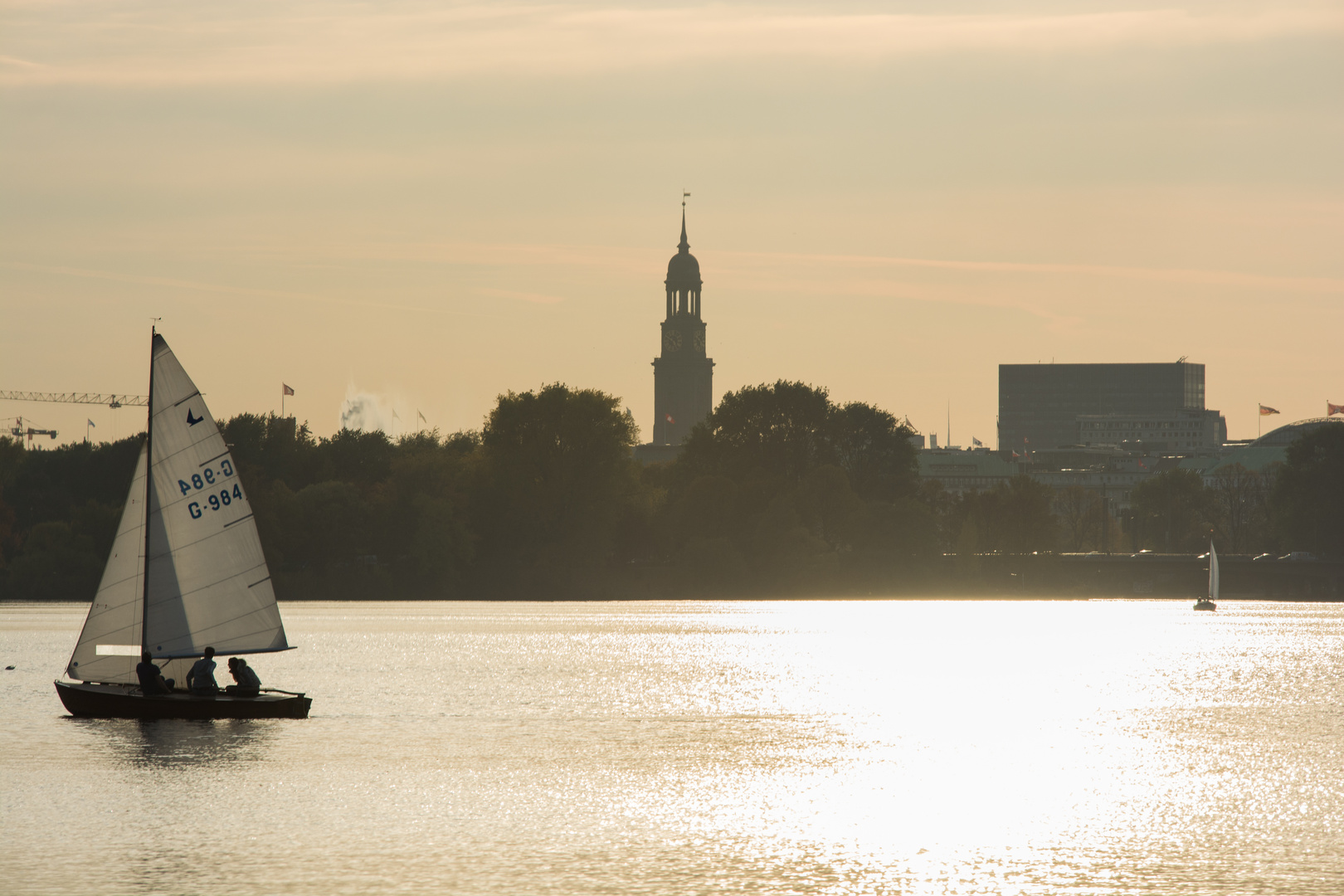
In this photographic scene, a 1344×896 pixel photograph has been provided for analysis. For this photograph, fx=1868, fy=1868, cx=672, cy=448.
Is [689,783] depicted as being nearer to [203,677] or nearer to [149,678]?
[203,677]

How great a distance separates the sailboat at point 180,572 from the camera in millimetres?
55844

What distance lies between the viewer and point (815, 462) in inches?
7638

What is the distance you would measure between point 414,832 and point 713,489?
140196mm

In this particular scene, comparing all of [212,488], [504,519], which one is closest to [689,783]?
[212,488]

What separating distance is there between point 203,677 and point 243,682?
3.87ft

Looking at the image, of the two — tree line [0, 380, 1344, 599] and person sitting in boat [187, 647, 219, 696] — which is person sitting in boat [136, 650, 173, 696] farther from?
tree line [0, 380, 1344, 599]

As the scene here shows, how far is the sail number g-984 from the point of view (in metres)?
56.4

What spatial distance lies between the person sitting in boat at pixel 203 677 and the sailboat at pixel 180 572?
0.27 meters

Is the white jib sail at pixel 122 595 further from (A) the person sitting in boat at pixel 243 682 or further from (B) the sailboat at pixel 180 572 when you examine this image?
(A) the person sitting in boat at pixel 243 682

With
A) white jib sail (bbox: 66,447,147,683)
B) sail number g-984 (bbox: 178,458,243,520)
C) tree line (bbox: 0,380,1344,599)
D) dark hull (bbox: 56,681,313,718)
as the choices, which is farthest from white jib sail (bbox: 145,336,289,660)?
tree line (bbox: 0,380,1344,599)

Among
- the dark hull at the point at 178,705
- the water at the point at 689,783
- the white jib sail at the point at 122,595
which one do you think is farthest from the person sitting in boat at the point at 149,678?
the water at the point at 689,783

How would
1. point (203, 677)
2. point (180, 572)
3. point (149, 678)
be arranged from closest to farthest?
point (149, 678)
point (203, 677)
point (180, 572)

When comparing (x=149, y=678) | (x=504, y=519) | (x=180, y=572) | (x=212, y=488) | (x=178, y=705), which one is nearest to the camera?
(x=149, y=678)

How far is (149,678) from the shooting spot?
55.2 meters
